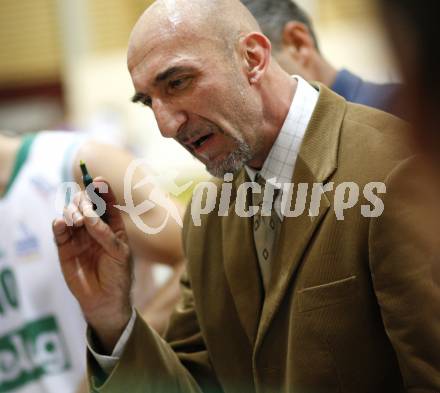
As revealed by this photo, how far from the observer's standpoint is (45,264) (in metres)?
1.90

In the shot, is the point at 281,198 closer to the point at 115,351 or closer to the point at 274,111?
the point at 274,111

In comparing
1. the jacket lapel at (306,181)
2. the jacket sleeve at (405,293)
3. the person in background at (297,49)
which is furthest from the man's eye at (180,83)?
the person in background at (297,49)

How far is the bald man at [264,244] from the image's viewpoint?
45.1 inches

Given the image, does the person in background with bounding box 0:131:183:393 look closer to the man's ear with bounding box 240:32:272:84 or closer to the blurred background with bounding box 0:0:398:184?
the man's ear with bounding box 240:32:272:84

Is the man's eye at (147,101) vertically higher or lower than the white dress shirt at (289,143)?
higher

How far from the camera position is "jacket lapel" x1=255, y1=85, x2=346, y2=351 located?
4.06 ft

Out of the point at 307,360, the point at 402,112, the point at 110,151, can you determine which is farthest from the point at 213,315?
the point at 402,112

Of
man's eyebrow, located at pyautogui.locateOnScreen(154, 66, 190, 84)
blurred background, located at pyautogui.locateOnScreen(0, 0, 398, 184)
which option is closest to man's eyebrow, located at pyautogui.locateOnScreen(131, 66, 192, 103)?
man's eyebrow, located at pyautogui.locateOnScreen(154, 66, 190, 84)

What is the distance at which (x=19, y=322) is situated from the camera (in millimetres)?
1870

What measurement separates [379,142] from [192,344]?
2.01 feet

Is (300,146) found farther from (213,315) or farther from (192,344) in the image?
(192,344)

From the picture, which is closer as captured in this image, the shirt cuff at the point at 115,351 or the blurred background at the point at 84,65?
the shirt cuff at the point at 115,351

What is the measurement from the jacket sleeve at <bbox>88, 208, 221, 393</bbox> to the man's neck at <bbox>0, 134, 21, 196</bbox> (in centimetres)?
77

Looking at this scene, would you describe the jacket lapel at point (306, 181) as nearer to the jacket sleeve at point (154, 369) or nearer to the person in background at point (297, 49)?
the jacket sleeve at point (154, 369)
